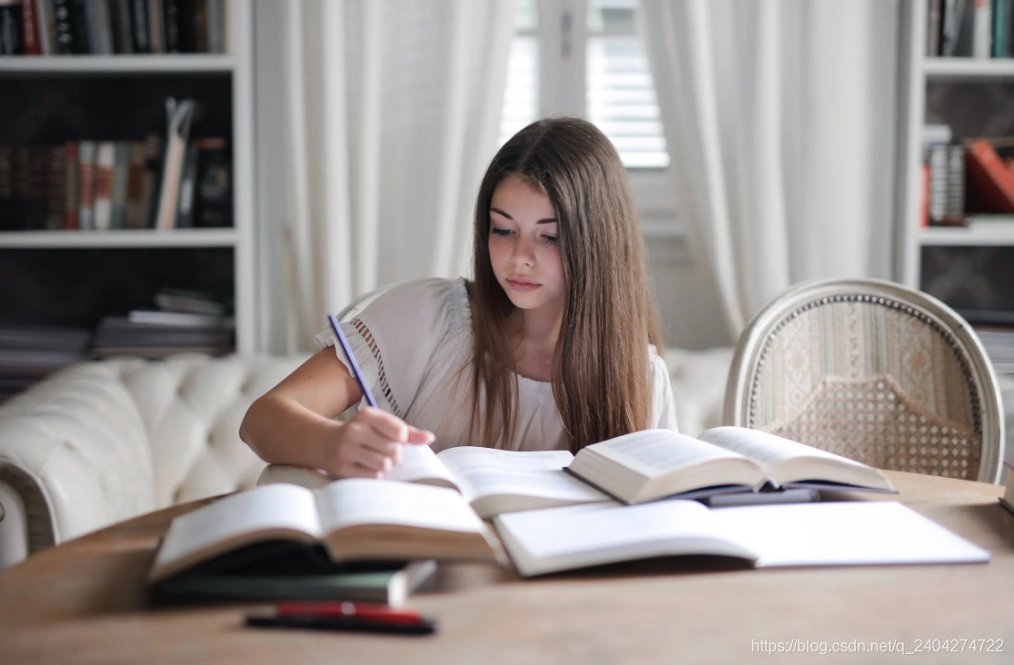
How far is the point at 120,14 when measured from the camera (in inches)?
82.0

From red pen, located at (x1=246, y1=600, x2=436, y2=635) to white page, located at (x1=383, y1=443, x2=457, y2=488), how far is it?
245 mm

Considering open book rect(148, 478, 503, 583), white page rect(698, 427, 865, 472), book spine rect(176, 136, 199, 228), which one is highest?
book spine rect(176, 136, 199, 228)

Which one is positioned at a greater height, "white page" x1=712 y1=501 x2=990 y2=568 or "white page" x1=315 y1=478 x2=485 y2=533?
"white page" x1=315 y1=478 x2=485 y2=533

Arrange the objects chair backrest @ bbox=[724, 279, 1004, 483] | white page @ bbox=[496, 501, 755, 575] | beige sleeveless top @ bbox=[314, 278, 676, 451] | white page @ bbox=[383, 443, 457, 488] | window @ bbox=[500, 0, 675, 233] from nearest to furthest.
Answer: white page @ bbox=[496, 501, 755, 575] → white page @ bbox=[383, 443, 457, 488] → beige sleeveless top @ bbox=[314, 278, 676, 451] → chair backrest @ bbox=[724, 279, 1004, 483] → window @ bbox=[500, 0, 675, 233]

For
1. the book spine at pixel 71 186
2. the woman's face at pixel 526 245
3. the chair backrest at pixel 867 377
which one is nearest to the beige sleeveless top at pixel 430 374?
the woman's face at pixel 526 245

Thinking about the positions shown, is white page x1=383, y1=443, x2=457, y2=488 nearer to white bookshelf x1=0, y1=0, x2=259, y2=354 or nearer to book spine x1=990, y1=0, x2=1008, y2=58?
white bookshelf x1=0, y1=0, x2=259, y2=354

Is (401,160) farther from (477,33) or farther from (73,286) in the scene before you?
(73,286)

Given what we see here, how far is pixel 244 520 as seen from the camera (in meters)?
0.66

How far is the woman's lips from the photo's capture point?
1314 millimetres

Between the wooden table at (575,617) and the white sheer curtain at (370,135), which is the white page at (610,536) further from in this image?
the white sheer curtain at (370,135)

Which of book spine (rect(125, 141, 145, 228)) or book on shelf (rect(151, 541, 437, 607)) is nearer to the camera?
book on shelf (rect(151, 541, 437, 607))

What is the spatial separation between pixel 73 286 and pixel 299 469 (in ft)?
5.47

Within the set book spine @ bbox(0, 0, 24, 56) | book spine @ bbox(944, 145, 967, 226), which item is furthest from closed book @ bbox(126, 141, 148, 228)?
book spine @ bbox(944, 145, 967, 226)

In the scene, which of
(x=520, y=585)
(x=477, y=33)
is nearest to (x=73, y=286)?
(x=477, y=33)
